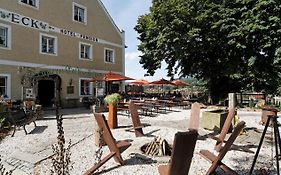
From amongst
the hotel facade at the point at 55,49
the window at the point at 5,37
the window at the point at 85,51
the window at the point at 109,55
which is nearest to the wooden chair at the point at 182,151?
the hotel facade at the point at 55,49

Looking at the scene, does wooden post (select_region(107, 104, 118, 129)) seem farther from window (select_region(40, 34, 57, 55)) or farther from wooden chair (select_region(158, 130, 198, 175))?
window (select_region(40, 34, 57, 55))

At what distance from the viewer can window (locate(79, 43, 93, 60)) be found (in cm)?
2131

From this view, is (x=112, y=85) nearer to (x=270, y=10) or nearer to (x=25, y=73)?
(x=25, y=73)

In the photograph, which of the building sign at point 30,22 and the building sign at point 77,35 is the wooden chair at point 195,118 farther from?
the building sign at point 77,35

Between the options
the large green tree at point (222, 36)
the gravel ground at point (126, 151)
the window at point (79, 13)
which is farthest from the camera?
the window at point (79, 13)

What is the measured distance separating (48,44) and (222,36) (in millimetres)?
12788

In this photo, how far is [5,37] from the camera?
52.5 ft

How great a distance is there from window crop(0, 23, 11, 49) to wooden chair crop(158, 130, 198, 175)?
15.1 m

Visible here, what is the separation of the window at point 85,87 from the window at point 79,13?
467 cm

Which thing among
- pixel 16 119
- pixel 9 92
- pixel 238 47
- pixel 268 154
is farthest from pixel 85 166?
pixel 238 47

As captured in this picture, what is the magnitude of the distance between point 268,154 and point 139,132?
12.5ft

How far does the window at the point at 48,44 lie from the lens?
718 inches

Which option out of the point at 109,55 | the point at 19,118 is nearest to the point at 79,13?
the point at 109,55

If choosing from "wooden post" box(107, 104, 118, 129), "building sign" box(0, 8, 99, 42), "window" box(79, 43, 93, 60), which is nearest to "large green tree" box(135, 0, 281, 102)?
"window" box(79, 43, 93, 60)
